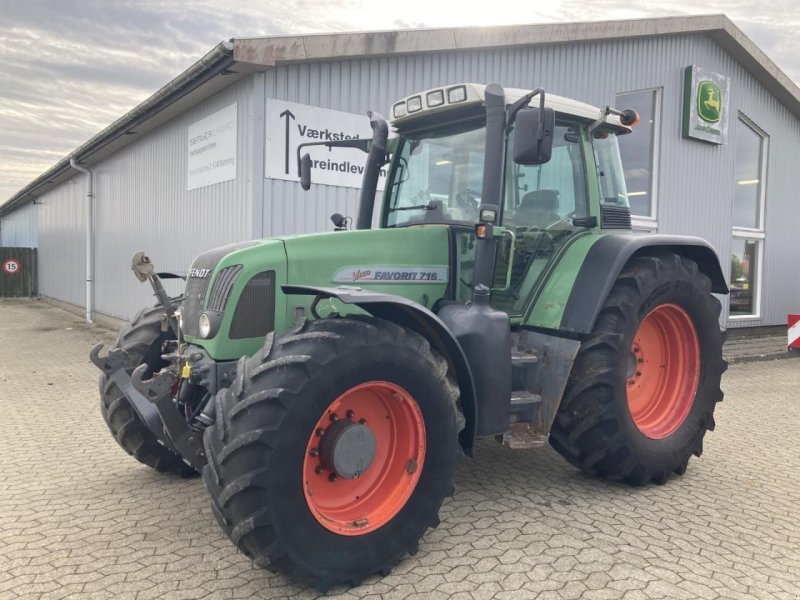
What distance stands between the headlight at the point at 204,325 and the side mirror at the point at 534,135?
1838 millimetres

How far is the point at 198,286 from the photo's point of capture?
3637 millimetres

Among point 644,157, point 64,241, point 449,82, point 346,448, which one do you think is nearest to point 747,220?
point 644,157

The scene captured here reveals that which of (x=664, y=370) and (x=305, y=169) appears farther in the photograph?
(x=664, y=370)

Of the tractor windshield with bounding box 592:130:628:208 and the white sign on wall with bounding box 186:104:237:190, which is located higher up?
the white sign on wall with bounding box 186:104:237:190

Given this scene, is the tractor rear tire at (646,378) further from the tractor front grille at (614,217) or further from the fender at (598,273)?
the tractor front grille at (614,217)

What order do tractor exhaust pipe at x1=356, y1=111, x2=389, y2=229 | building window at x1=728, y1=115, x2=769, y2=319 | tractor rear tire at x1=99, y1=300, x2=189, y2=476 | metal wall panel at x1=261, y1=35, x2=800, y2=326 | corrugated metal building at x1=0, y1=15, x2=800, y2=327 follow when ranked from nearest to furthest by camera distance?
1. tractor rear tire at x1=99, y1=300, x2=189, y2=476
2. tractor exhaust pipe at x1=356, y1=111, x2=389, y2=229
3. corrugated metal building at x1=0, y1=15, x2=800, y2=327
4. metal wall panel at x1=261, y1=35, x2=800, y2=326
5. building window at x1=728, y1=115, x2=769, y2=319

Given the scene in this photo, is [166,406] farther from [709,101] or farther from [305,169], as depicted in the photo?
[709,101]

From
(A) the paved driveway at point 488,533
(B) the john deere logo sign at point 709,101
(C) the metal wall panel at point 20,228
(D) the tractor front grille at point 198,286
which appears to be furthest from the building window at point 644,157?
(C) the metal wall panel at point 20,228

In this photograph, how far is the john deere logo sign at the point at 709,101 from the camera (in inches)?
462

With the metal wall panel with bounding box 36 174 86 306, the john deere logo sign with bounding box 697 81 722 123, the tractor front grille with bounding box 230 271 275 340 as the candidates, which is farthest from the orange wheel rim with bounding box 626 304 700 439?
the metal wall panel with bounding box 36 174 86 306

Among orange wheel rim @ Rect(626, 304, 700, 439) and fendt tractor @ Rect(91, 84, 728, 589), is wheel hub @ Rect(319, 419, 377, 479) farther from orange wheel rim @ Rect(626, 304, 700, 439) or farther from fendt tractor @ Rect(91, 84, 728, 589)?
orange wheel rim @ Rect(626, 304, 700, 439)

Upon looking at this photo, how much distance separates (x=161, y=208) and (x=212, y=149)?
289cm

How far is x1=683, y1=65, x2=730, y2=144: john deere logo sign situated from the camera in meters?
11.6

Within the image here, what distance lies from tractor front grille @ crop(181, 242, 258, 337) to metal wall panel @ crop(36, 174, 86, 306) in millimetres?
15227
